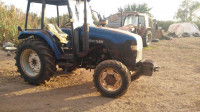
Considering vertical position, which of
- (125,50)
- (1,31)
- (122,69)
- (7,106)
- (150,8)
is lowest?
(7,106)

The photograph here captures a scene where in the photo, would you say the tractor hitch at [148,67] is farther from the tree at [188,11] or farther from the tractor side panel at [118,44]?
the tree at [188,11]

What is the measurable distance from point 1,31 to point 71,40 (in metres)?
7.00

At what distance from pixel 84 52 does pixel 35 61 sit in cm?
134

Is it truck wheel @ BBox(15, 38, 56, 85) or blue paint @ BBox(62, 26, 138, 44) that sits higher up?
blue paint @ BBox(62, 26, 138, 44)

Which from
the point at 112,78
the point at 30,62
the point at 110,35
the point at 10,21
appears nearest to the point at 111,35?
the point at 110,35

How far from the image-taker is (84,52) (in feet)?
16.3

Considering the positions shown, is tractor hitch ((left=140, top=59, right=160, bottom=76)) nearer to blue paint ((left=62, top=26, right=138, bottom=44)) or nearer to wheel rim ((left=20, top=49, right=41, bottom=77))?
blue paint ((left=62, top=26, right=138, bottom=44))

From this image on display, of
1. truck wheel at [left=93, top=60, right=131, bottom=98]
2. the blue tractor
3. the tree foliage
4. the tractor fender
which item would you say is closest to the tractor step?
the blue tractor

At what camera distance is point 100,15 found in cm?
585

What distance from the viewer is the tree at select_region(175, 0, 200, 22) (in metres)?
64.3

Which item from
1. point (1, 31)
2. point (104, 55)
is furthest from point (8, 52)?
point (104, 55)

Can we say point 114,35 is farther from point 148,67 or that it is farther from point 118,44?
point 148,67

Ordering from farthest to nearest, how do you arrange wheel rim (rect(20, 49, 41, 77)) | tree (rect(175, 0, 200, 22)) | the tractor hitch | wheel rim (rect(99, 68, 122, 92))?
tree (rect(175, 0, 200, 22)) < wheel rim (rect(20, 49, 41, 77)) < the tractor hitch < wheel rim (rect(99, 68, 122, 92))

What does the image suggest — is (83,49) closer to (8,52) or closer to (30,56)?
(30,56)
